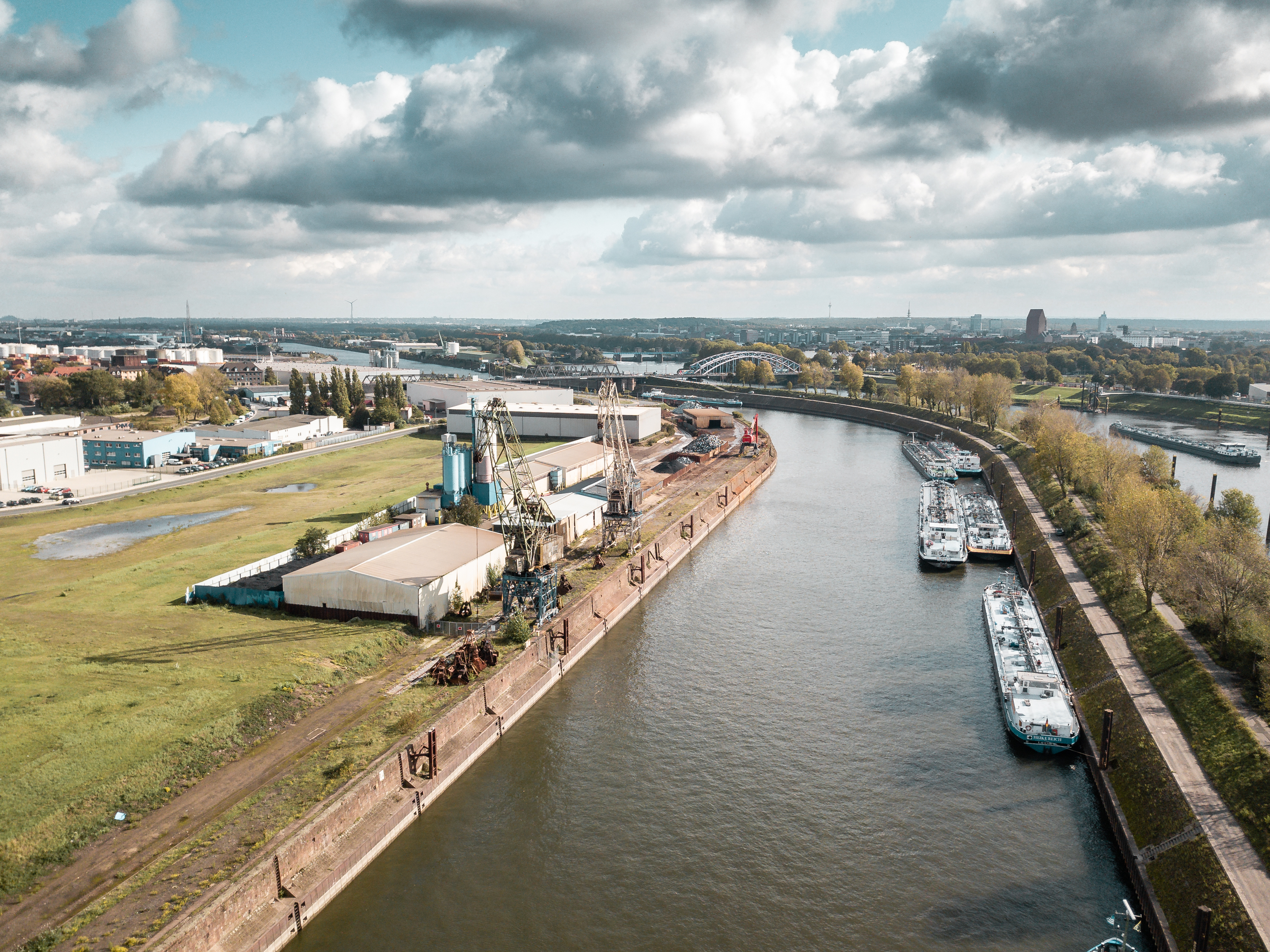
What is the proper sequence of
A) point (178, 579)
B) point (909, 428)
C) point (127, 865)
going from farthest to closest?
point (909, 428), point (178, 579), point (127, 865)

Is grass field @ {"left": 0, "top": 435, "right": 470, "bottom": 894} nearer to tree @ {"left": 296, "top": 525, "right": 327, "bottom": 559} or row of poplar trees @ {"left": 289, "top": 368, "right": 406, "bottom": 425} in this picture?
tree @ {"left": 296, "top": 525, "right": 327, "bottom": 559}

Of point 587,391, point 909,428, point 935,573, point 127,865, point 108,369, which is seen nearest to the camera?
point 127,865

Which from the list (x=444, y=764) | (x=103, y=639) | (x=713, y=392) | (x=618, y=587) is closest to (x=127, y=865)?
(x=444, y=764)

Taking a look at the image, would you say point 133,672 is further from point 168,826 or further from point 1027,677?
point 1027,677

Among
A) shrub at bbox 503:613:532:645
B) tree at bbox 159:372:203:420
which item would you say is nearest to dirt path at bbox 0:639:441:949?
shrub at bbox 503:613:532:645

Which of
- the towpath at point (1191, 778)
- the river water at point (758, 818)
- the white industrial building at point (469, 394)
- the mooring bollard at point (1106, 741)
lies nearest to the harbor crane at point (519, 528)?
the river water at point (758, 818)

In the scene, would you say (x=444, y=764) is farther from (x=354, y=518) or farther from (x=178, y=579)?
(x=354, y=518)

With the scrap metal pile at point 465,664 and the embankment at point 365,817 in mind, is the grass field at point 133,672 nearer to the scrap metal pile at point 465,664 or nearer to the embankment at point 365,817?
the scrap metal pile at point 465,664
